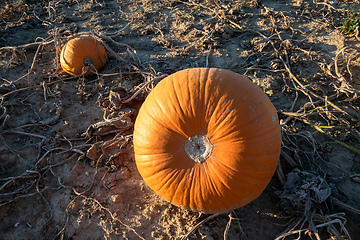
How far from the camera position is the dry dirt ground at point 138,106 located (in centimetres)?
231

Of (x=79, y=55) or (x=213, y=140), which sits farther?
(x=79, y=55)

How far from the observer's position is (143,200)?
8.41ft

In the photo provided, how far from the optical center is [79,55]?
393cm

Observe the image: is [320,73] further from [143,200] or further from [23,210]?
[23,210]

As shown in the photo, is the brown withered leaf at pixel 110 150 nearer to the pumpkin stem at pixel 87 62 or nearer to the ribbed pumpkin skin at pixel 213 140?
the ribbed pumpkin skin at pixel 213 140

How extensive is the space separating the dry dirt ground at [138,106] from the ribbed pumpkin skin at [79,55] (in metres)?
0.21

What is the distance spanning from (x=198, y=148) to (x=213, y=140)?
157 mm

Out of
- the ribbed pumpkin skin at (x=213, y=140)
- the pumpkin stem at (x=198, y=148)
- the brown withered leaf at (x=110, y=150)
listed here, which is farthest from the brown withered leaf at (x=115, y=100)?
the pumpkin stem at (x=198, y=148)

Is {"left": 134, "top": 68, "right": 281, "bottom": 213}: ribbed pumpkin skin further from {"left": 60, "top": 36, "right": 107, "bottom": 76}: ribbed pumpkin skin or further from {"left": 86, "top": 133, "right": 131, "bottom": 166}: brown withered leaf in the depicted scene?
{"left": 60, "top": 36, "right": 107, "bottom": 76}: ribbed pumpkin skin

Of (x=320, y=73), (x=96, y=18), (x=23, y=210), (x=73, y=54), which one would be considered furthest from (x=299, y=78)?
(x=96, y=18)

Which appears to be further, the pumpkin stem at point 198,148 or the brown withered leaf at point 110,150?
the brown withered leaf at point 110,150

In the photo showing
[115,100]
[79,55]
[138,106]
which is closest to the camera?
[115,100]

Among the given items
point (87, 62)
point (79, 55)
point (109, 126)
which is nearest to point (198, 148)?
point (109, 126)

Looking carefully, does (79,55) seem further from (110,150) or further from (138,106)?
(110,150)
